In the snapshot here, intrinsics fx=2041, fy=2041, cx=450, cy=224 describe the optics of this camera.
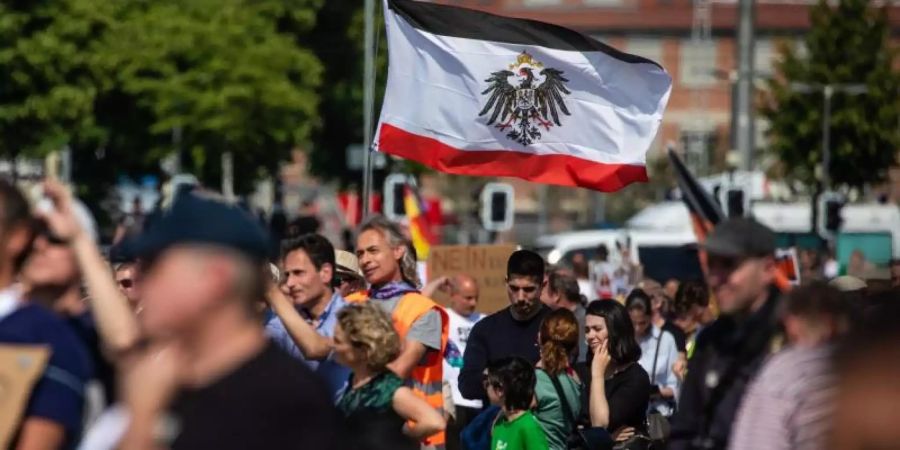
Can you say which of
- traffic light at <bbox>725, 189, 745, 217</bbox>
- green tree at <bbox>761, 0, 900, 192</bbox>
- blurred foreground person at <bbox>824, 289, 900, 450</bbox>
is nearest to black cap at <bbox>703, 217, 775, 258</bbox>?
blurred foreground person at <bbox>824, 289, 900, 450</bbox>

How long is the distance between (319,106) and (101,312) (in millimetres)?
48105

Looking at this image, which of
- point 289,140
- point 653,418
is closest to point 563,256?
point 289,140

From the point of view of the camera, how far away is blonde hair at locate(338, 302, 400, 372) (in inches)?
278

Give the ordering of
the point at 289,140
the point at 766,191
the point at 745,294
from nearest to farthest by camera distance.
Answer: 1. the point at 745,294
2. the point at 289,140
3. the point at 766,191

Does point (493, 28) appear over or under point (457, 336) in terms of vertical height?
over

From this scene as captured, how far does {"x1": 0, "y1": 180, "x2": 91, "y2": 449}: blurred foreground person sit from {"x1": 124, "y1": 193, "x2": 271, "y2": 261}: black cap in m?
0.73

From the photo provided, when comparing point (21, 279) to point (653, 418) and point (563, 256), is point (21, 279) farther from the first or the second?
point (563, 256)

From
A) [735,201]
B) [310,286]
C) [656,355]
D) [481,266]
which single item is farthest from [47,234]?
[735,201]

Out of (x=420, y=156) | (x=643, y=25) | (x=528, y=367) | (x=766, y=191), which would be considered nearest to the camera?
(x=528, y=367)

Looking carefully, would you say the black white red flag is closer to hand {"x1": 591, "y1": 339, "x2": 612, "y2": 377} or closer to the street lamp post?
hand {"x1": 591, "y1": 339, "x2": 612, "y2": 377}

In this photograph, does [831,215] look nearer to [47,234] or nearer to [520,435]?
[520,435]

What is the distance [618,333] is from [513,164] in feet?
9.13

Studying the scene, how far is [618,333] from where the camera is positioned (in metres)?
10.1

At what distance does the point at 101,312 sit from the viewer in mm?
5168
